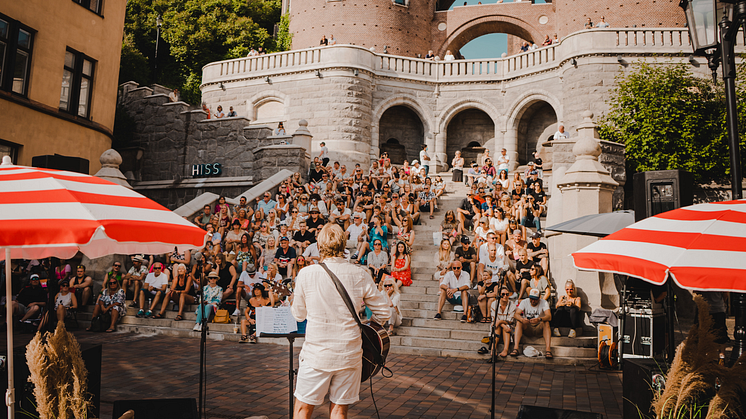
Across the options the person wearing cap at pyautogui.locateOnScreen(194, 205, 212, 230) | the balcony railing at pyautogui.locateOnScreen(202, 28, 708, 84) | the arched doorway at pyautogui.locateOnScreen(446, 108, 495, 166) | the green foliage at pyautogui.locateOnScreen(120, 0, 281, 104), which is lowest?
the person wearing cap at pyautogui.locateOnScreen(194, 205, 212, 230)

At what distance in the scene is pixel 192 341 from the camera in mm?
9672

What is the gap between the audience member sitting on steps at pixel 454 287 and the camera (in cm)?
978

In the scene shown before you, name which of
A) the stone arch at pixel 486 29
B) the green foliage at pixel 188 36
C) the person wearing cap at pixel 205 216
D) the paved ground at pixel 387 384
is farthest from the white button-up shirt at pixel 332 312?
the stone arch at pixel 486 29

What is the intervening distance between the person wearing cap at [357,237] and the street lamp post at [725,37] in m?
7.60

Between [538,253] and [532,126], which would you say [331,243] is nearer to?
[538,253]

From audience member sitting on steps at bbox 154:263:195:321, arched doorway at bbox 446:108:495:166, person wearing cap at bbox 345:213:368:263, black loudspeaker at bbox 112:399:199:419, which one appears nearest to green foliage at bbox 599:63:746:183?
arched doorway at bbox 446:108:495:166

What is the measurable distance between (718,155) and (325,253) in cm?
2007

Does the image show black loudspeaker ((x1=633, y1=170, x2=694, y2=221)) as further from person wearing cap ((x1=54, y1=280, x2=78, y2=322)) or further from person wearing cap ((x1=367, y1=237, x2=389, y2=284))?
person wearing cap ((x1=54, y1=280, x2=78, y2=322))

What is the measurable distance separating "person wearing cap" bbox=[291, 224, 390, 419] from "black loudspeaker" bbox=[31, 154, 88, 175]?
3.24 meters

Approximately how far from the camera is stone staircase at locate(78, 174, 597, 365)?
28.1 ft

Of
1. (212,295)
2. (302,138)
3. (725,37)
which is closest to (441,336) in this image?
(212,295)

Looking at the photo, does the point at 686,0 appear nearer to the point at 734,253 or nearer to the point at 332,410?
the point at 734,253

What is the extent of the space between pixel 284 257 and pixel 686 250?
926 cm

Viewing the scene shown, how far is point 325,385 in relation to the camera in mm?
3711
